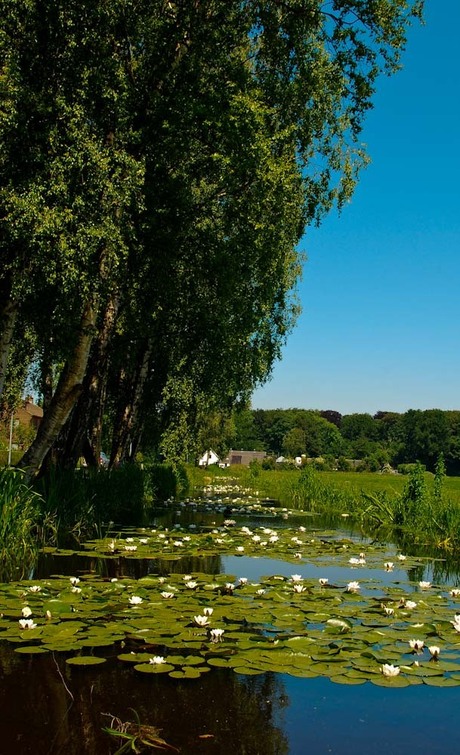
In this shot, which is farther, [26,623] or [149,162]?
[149,162]

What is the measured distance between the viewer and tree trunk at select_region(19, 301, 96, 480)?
12.3 metres

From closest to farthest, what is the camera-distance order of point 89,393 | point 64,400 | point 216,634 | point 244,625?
point 216,634, point 244,625, point 64,400, point 89,393

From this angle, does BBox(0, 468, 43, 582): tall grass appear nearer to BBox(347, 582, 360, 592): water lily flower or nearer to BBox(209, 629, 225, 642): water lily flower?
BBox(209, 629, 225, 642): water lily flower

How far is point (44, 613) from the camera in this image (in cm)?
605

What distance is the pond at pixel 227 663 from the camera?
399cm

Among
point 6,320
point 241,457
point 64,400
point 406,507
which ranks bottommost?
point 406,507

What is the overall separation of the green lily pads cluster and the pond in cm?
2

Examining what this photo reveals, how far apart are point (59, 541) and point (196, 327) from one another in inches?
367

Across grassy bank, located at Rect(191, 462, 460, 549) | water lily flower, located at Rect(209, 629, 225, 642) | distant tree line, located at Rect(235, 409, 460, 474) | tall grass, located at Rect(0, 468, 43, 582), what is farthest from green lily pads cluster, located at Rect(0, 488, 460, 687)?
distant tree line, located at Rect(235, 409, 460, 474)

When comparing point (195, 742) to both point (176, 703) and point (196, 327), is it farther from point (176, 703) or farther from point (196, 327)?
point (196, 327)

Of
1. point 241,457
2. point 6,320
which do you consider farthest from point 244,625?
point 241,457

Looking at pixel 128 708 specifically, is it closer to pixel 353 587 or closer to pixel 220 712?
pixel 220 712

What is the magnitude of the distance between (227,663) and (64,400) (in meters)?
8.35

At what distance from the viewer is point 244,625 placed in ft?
20.3
